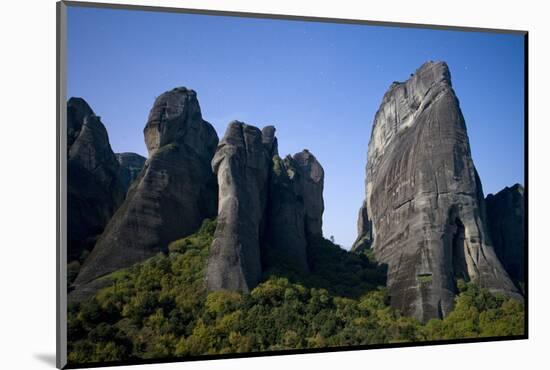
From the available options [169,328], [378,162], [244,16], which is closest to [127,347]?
[169,328]

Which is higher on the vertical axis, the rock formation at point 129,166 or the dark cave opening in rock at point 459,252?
the rock formation at point 129,166

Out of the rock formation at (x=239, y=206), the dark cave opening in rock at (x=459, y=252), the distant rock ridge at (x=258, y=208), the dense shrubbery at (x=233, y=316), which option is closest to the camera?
the dense shrubbery at (x=233, y=316)

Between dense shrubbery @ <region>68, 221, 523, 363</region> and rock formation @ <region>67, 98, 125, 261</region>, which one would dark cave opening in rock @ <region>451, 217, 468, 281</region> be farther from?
rock formation @ <region>67, 98, 125, 261</region>

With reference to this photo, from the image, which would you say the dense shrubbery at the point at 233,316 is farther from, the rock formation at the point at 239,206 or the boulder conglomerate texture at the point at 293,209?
the boulder conglomerate texture at the point at 293,209

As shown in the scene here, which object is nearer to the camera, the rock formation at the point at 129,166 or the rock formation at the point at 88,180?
the rock formation at the point at 88,180

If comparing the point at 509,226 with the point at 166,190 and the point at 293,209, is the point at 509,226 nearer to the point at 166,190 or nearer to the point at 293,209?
the point at 293,209

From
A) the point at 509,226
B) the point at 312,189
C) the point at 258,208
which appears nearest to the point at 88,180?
the point at 258,208

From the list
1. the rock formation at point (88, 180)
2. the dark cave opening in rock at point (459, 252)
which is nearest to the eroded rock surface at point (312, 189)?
the dark cave opening in rock at point (459, 252)
